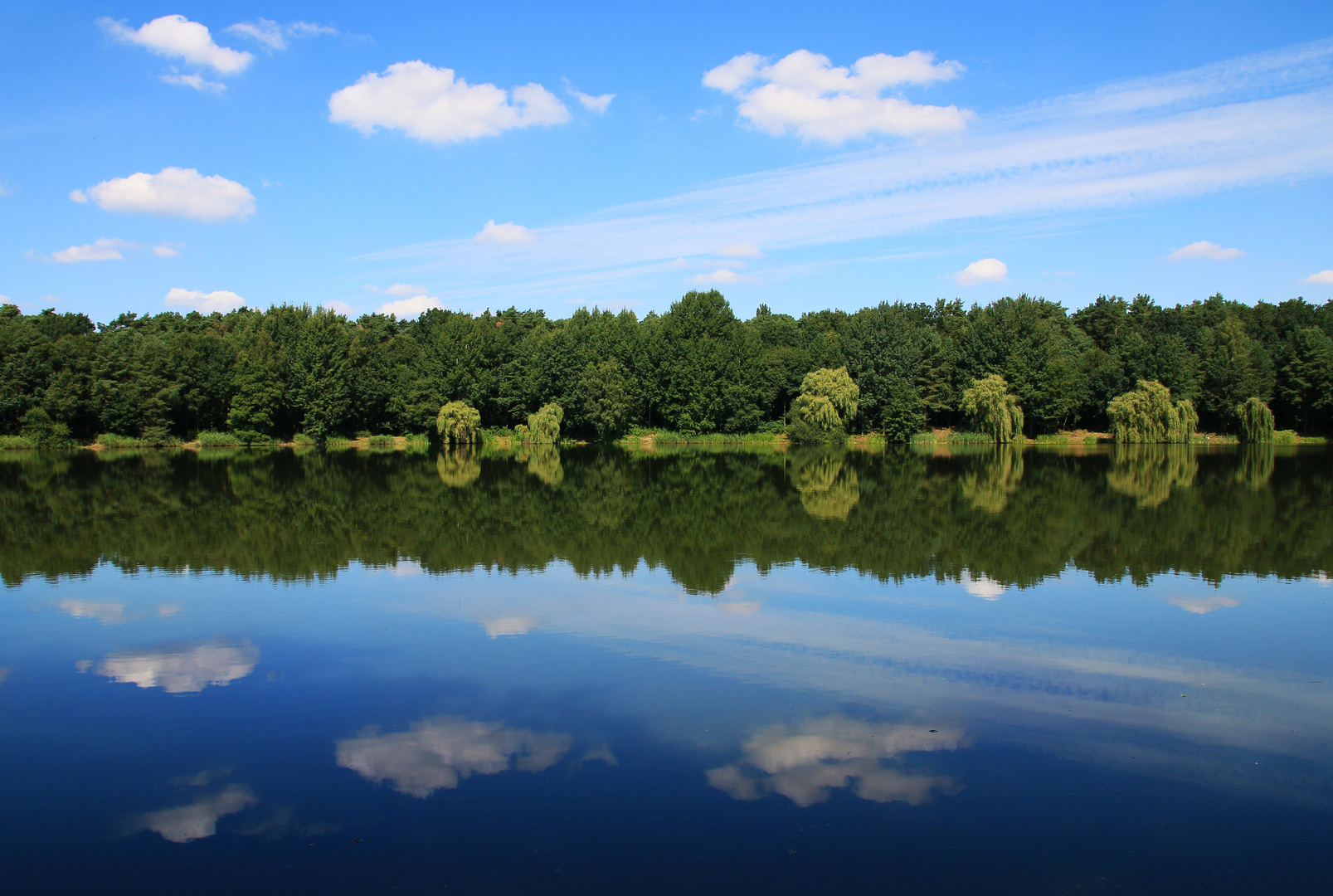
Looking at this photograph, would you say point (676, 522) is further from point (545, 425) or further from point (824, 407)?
point (545, 425)

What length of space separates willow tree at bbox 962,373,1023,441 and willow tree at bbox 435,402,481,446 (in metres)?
34.1

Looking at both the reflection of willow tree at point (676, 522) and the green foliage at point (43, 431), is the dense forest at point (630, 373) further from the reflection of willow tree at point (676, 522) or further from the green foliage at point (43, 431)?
the reflection of willow tree at point (676, 522)

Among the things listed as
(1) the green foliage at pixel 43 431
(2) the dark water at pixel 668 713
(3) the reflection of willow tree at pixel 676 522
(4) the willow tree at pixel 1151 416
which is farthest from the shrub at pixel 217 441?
(4) the willow tree at pixel 1151 416

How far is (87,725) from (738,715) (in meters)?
5.51

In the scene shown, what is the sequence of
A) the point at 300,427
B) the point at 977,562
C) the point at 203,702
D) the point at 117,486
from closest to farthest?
the point at 203,702, the point at 977,562, the point at 117,486, the point at 300,427

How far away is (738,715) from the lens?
7273 millimetres

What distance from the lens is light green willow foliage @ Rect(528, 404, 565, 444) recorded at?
57.8m

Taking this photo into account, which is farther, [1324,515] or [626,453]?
[626,453]

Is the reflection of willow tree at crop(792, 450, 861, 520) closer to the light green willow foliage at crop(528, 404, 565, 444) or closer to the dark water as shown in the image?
the dark water

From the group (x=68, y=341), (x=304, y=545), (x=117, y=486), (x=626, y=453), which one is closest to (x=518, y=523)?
(x=304, y=545)

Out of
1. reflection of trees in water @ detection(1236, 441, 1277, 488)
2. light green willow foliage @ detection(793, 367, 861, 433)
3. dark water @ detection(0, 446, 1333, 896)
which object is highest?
light green willow foliage @ detection(793, 367, 861, 433)

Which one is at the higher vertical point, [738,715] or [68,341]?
[68,341]

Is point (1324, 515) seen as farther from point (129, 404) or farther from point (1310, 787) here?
point (129, 404)

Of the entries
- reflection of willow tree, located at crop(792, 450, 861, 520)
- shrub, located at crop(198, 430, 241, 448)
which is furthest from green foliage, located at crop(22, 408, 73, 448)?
reflection of willow tree, located at crop(792, 450, 861, 520)
